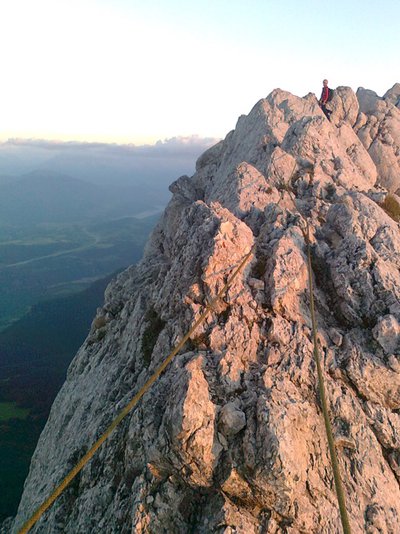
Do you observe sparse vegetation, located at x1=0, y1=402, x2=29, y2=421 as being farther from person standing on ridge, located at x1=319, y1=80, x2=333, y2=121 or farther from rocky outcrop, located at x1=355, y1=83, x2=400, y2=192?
rocky outcrop, located at x1=355, y1=83, x2=400, y2=192

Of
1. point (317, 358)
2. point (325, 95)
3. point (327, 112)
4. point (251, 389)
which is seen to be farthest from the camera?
point (325, 95)

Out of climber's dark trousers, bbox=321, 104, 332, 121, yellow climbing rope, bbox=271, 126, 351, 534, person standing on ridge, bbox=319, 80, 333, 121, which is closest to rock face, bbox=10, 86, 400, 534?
yellow climbing rope, bbox=271, 126, 351, 534

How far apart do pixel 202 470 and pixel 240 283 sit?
8365 mm

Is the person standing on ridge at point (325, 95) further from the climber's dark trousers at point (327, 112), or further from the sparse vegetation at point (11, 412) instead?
the sparse vegetation at point (11, 412)

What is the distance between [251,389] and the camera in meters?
Answer: 14.2

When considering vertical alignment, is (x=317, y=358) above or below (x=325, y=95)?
below

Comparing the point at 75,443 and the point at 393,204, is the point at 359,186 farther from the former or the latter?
the point at 75,443

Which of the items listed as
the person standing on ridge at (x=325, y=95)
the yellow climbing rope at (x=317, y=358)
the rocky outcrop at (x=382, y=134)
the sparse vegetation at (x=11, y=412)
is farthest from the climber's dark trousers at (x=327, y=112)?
the sparse vegetation at (x=11, y=412)

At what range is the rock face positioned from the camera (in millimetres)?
→ 12539

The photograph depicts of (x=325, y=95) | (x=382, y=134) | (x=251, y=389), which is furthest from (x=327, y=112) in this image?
(x=251, y=389)

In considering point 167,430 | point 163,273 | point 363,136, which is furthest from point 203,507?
point 363,136

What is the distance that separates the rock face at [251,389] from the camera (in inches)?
494

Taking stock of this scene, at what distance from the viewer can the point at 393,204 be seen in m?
27.6

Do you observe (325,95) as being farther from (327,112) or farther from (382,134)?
(382,134)
